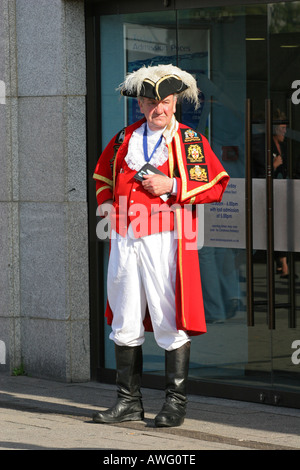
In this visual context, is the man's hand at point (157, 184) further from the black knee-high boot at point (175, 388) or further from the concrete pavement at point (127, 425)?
the concrete pavement at point (127, 425)

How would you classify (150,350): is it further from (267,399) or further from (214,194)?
(214,194)

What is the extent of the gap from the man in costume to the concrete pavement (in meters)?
0.21

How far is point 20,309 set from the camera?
366 inches

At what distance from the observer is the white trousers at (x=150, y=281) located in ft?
23.8

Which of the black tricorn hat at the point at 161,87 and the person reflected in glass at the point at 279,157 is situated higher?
the black tricorn hat at the point at 161,87

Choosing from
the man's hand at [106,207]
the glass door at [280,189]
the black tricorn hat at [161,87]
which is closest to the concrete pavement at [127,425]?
the glass door at [280,189]

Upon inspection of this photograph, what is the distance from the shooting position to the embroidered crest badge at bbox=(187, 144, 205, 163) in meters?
7.23

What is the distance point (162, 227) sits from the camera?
7227 millimetres

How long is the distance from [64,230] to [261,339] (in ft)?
5.64

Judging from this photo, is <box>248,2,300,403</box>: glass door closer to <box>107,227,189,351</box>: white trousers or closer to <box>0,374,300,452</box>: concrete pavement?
<box>0,374,300,452</box>: concrete pavement

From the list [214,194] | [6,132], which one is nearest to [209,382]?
[214,194]

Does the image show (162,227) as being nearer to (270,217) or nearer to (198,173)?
(198,173)

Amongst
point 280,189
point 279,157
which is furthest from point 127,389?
point 279,157

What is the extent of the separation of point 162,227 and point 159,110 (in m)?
0.67
